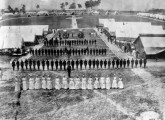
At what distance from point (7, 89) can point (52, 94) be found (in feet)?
12.6

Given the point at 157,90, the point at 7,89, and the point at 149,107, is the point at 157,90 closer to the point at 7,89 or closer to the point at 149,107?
the point at 149,107

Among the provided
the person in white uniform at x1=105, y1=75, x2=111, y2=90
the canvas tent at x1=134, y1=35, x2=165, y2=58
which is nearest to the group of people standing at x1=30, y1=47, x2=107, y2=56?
the canvas tent at x1=134, y1=35, x2=165, y2=58

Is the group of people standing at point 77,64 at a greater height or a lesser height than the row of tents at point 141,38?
lesser

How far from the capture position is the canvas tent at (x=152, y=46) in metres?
28.7

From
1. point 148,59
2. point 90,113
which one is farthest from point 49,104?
point 148,59

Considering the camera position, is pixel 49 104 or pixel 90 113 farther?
pixel 49 104

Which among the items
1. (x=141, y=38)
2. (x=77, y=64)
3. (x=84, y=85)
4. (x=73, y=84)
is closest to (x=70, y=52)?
(x=77, y=64)

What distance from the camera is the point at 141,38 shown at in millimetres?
30000

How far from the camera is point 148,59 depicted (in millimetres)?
28766

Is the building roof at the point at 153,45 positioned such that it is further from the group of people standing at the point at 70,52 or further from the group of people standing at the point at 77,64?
the group of people standing at the point at 70,52

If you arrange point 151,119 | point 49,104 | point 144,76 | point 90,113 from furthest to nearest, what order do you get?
point 144,76
point 49,104
point 90,113
point 151,119

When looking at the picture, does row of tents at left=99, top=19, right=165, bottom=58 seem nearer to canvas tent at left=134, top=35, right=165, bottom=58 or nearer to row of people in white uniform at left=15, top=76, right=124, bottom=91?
canvas tent at left=134, top=35, right=165, bottom=58

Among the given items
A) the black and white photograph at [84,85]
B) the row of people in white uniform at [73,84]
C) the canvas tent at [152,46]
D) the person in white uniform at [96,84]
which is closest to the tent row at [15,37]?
the black and white photograph at [84,85]

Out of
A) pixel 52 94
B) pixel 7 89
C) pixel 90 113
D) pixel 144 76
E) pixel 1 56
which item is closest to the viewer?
pixel 90 113
